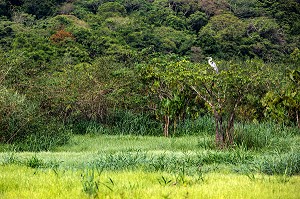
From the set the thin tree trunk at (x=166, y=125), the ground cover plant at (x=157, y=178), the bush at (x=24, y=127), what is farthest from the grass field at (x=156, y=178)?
the thin tree trunk at (x=166, y=125)

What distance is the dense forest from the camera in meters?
13.1

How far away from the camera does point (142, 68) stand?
54.0 ft

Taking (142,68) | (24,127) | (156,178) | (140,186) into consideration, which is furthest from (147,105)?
(140,186)

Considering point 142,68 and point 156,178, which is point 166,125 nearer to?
point 142,68

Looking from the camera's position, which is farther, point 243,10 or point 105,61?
point 243,10

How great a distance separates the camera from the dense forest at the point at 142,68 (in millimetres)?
13062

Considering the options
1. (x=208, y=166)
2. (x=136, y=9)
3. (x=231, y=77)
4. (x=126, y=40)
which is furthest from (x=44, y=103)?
(x=136, y=9)

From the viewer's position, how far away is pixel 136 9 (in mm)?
45750

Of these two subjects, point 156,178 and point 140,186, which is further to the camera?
point 156,178

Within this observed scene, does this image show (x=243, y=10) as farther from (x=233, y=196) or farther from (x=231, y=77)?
(x=233, y=196)

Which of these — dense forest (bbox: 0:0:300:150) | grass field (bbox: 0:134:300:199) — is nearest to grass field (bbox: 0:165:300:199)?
grass field (bbox: 0:134:300:199)

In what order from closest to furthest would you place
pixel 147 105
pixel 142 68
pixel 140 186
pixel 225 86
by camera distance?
pixel 140 186 < pixel 225 86 < pixel 142 68 < pixel 147 105

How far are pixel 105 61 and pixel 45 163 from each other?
11039mm

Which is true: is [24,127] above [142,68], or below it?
below
